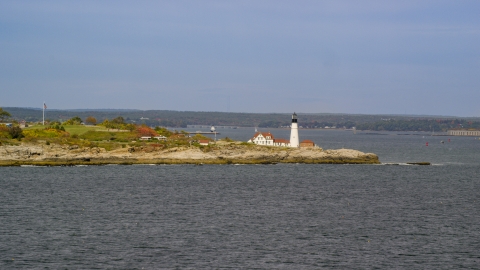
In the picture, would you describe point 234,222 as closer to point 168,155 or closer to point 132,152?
point 168,155

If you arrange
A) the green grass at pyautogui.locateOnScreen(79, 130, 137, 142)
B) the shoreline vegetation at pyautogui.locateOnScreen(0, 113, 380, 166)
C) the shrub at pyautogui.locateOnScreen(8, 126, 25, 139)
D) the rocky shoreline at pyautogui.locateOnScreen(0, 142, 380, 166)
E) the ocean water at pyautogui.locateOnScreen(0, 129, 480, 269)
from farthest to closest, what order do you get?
the green grass at pyautogui.locateOnScreen(79, 130, 137, 142), the shrub at pyautogui.locateOnScreen(8, 126, 25, 139), the shoreline vegetation at pyautogui.locateOnScreen(0, 113, 380, 166), the rocky shoreline at pyautogui.locateOnScreen(0, 142, 380, 166), the ocean water at pyautogui.locateOnScreen(0, 129, 480, 269)

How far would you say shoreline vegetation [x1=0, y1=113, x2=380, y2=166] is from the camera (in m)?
71.2

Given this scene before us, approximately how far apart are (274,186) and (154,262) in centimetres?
2783

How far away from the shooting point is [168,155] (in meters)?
76.3

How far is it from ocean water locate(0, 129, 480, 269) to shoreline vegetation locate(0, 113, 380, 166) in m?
10.9

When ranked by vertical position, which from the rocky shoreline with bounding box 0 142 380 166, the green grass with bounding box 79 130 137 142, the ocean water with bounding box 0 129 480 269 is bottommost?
the ocean water with bounding box 0 129 480 269

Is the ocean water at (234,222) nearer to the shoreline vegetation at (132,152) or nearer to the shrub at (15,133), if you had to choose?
the shoreline vegetation at (132,152)

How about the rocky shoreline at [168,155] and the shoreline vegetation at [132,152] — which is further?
the shoreline vegetation at [132,152]

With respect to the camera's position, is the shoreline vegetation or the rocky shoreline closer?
the rocky shoreline

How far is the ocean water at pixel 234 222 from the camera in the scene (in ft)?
87.3

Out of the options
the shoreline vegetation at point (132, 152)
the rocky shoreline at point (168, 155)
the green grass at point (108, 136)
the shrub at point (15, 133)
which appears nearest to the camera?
the rocky shoreline at point (168, 155)

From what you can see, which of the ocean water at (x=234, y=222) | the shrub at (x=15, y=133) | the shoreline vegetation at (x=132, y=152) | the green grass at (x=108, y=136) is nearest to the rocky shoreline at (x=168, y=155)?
A: the shoreline vegetation at (x=132, y=152)

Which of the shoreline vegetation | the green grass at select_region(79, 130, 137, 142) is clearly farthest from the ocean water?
the green grass at select_region(79, 130, 137, 142)

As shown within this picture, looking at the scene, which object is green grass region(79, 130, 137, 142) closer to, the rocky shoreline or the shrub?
the shrub
